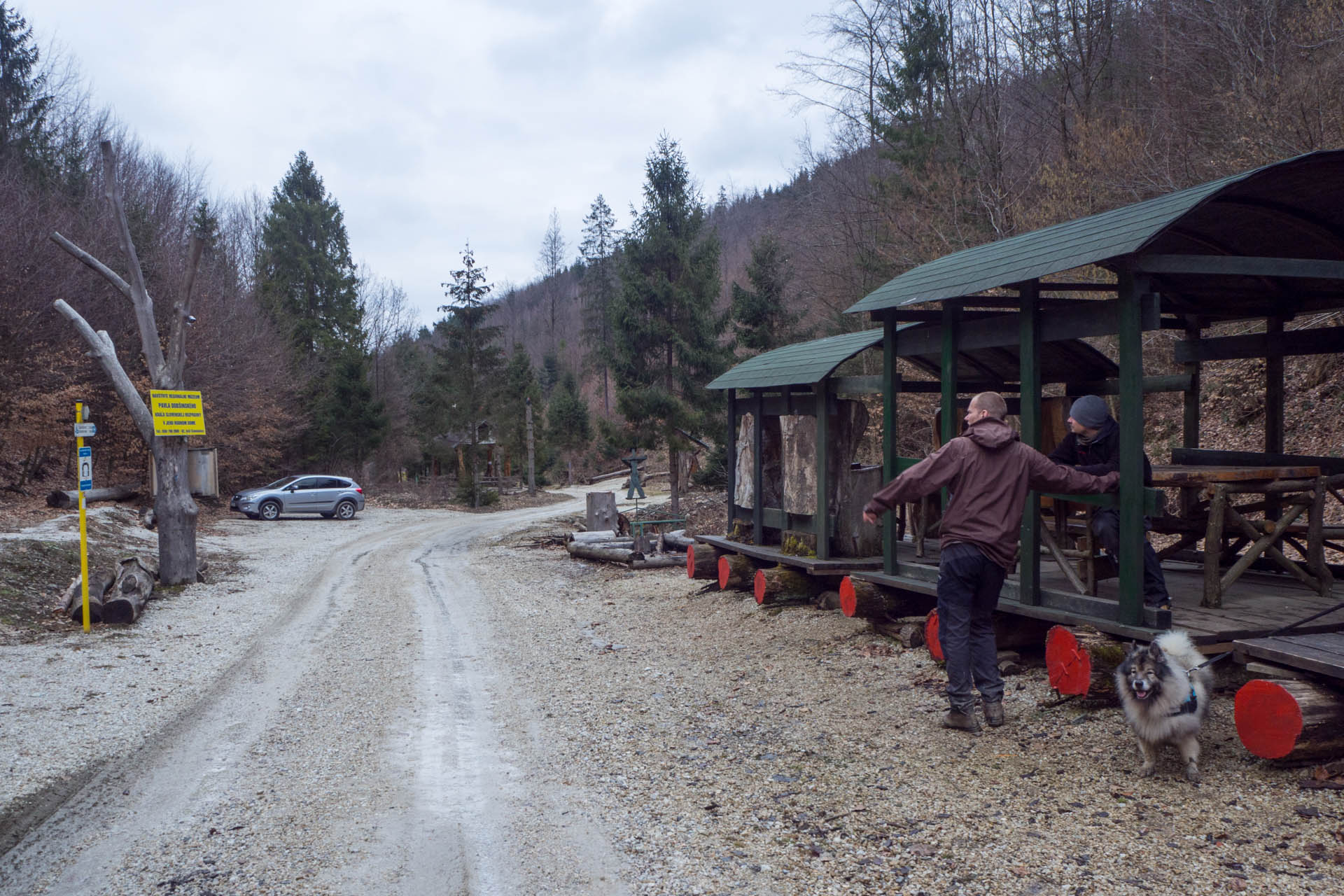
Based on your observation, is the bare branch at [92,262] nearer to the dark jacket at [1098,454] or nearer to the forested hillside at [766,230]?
the forested hillside at [766,230]

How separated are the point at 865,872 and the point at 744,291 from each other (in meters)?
24.8

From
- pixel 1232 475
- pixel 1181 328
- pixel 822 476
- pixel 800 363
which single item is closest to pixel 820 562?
pixel 822 476

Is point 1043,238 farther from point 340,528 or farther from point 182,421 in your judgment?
point 340,528

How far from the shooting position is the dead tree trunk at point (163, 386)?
13227 mm

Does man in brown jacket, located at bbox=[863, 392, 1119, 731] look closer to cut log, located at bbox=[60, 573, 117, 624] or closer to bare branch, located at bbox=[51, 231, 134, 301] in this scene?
cut log, located at bbox=[60, 573, 117, 624]

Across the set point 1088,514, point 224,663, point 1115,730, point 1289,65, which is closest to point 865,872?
point 1115,730

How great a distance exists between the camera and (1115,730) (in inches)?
207

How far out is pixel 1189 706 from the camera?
4.34 metres

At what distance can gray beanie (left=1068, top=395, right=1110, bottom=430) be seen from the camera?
5.92 meters

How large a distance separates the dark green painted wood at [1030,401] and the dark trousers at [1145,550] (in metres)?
0.39

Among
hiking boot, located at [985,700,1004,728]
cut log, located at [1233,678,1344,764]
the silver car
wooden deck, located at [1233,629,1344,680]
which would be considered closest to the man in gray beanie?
wooden deck, located at [1233,629,1344,680]

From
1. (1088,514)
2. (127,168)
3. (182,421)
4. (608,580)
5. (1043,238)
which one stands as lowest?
(608,580)

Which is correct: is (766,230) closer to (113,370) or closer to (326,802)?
(113,370)

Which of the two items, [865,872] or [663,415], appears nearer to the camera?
[865,872]
